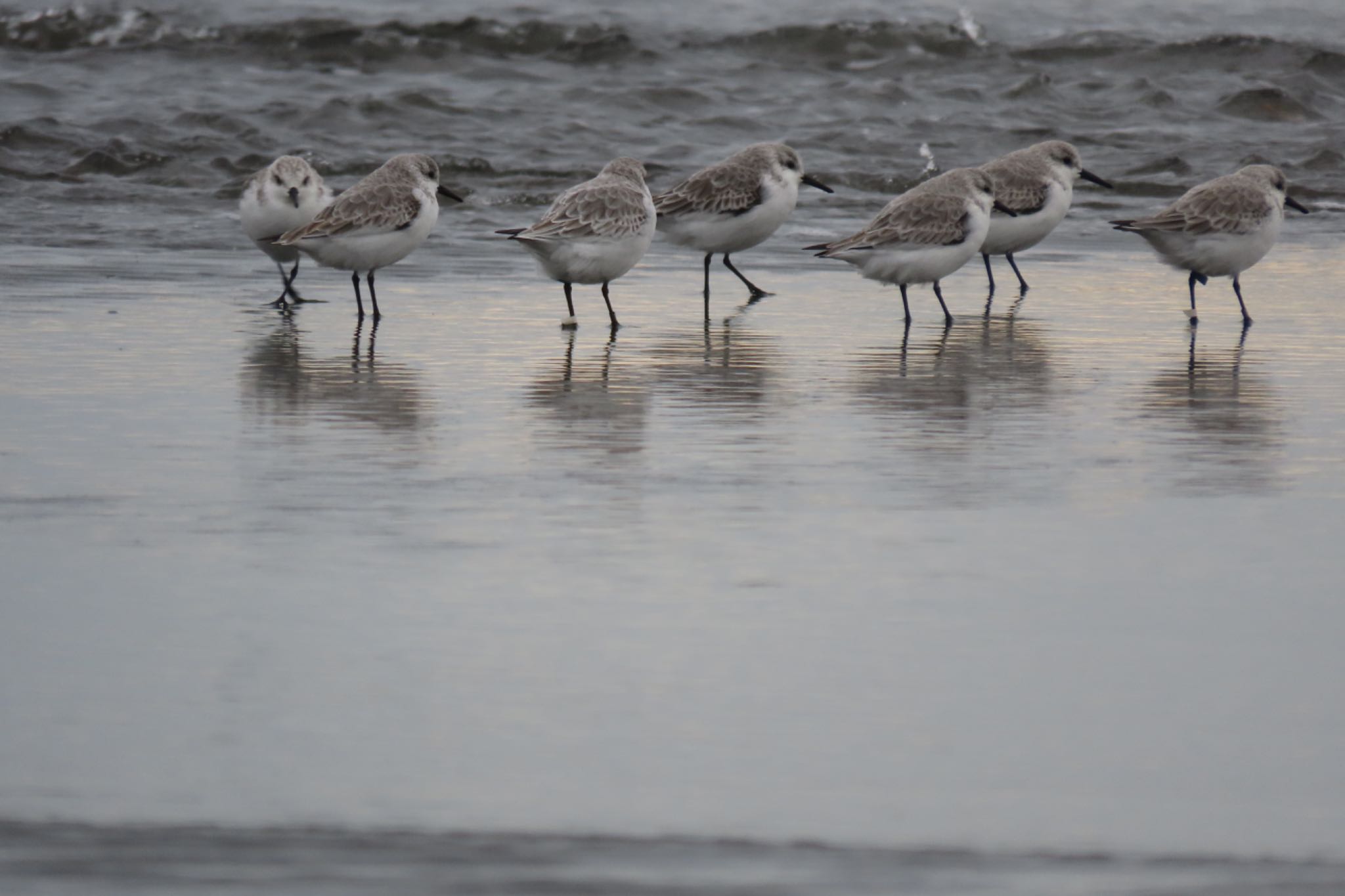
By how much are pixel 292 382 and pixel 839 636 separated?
4.23 metres

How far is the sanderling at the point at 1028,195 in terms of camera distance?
39.4 feet

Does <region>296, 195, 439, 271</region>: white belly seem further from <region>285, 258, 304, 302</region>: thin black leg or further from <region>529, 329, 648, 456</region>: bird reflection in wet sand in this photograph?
<region>529, 329, 648, 456</region>: bird reflection in wet sand

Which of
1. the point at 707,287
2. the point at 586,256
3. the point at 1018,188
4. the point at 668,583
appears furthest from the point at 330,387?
the point at 1018,188

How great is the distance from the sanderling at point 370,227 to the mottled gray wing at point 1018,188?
355 cm

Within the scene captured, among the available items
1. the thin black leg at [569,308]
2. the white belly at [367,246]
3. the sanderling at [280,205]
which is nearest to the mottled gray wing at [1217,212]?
the thin black leg at [569,308]

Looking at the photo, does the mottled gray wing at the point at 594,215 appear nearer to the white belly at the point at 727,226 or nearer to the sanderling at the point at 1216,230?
the white belly at the point at 727,226

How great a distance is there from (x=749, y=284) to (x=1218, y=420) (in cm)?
475

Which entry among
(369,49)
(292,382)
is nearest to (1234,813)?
(292,382)

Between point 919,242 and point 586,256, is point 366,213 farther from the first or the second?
point 919,242

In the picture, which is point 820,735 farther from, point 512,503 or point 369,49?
point 369,49

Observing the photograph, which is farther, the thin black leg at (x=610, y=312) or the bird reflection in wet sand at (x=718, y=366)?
the thin black leg at (x=610, y=312)

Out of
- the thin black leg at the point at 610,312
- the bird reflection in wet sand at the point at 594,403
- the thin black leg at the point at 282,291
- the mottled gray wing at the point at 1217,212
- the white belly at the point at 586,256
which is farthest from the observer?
the mottled gray wing at the point at 1217,212

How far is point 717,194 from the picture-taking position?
12.1 metres

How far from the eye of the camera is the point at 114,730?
380 cm
